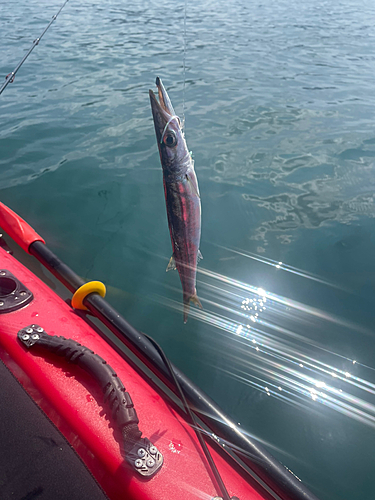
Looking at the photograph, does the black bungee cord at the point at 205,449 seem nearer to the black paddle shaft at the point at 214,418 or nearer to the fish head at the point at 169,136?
the black paddle shaft at the point at 214,418

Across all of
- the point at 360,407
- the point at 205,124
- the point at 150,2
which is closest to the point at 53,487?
the point at 360,407

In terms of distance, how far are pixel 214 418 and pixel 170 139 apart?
7.28 feet

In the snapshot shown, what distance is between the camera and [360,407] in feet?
11.9

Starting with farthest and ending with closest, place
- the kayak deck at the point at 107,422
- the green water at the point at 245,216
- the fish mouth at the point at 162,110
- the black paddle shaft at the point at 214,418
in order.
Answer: the green water at the point at 245,216 < the black paddle shaft at the point at 214,418 < the fish mouth at the point at 162,110 < the kayak deck at the point at 107,422

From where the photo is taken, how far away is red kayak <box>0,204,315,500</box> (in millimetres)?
2141

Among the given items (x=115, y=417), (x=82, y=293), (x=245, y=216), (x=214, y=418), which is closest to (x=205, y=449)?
(x=214, y=418)

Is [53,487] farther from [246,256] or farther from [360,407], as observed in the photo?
[246,256]

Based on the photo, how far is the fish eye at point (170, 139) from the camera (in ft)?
7.75

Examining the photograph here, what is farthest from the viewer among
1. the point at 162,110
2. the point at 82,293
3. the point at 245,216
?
the point at 245,216

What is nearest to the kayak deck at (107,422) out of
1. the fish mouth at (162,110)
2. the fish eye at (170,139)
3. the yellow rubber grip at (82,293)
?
the yellow rubber grip at (82,293)

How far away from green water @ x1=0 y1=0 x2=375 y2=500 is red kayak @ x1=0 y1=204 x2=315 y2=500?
3.56 feet

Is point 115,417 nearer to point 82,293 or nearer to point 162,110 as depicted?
point 82,293

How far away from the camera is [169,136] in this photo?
2371mm

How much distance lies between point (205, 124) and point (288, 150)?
2.48 metres
